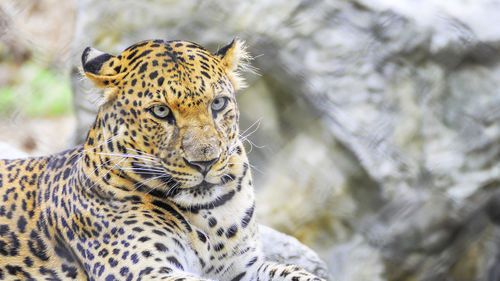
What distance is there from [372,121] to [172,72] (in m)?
2.99

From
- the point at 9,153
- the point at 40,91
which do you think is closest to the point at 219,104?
the point at 9,153

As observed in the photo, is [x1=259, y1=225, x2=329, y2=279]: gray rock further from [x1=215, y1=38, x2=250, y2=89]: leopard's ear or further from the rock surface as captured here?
[x1=215, y1=38, x2=250, y2=89]: leopard's ear

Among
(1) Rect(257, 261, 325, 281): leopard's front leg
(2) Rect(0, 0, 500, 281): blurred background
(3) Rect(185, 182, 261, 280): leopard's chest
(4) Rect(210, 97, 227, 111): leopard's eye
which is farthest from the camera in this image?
(2) Rect(0, 0, 500, 281): blurred background

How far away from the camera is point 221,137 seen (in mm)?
3111

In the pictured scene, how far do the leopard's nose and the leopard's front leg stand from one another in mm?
808

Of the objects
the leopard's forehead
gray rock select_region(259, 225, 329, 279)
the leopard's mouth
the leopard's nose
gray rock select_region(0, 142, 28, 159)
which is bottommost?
gray rock select_region(259, 225, 329, 279)

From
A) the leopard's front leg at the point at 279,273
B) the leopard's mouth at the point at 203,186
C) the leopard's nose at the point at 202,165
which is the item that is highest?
the leopard's nose at the point at 202,165

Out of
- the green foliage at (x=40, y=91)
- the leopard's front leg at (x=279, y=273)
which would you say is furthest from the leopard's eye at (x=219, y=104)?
the green foliage at (x=40, y=91)

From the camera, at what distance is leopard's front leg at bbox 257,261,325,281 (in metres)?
3.44

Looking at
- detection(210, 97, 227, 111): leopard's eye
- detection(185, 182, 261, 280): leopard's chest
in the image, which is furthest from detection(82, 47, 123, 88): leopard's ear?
detection(185, 182, 261, 280): leopard's chest

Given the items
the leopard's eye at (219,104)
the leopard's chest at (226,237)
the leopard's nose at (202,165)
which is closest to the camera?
the leopard's nose at (202,165)

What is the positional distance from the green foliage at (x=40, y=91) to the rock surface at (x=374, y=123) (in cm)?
173

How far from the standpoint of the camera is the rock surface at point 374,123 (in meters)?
5.69

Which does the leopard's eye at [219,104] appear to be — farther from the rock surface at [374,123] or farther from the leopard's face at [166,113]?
the rock surface at [374,123]
